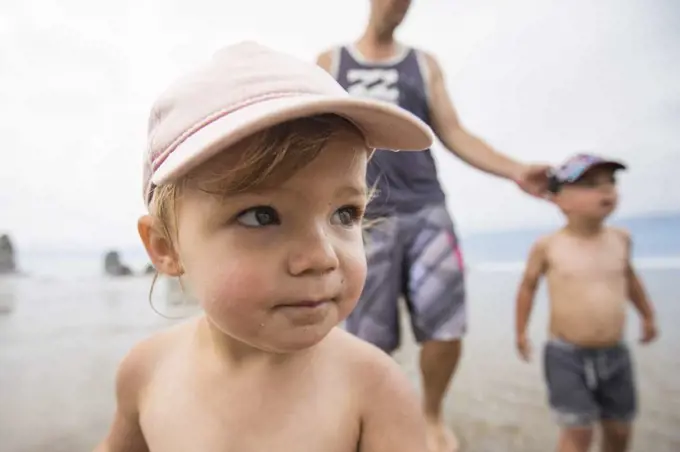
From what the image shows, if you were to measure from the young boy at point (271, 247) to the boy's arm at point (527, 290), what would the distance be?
70cm

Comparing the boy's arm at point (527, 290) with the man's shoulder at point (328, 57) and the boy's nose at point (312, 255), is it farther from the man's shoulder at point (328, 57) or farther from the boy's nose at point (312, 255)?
the boy's nose at point (312, 255)

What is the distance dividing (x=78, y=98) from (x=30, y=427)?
0.63 metres

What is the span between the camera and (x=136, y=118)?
49.1 inches

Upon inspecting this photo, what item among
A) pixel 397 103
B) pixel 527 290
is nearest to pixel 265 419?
pixel 397 103

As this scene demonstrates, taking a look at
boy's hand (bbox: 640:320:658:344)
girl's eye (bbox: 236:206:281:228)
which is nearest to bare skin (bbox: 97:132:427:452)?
girl's eye (bbox: 236:206:281:228)

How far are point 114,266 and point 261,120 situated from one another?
94 cm

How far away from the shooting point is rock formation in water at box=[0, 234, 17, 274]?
1214mm

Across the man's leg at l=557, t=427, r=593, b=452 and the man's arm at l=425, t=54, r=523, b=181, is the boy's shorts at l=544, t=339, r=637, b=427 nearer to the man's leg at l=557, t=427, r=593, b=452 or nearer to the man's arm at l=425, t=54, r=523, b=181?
the man's leg at l=557, t=427, r=593, b=452

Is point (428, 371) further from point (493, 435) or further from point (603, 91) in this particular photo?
point (603, 91)

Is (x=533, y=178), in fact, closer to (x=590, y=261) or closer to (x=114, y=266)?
(x=590, y=261)

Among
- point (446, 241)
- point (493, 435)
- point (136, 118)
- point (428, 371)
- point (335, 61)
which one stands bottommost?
point (493, 435)

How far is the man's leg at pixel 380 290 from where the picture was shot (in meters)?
1.08

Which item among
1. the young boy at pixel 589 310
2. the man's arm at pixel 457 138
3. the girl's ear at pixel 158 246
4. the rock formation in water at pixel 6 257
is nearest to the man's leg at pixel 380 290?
the man's arm at pixel 457 138

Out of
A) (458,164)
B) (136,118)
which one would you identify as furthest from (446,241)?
(136,118)
